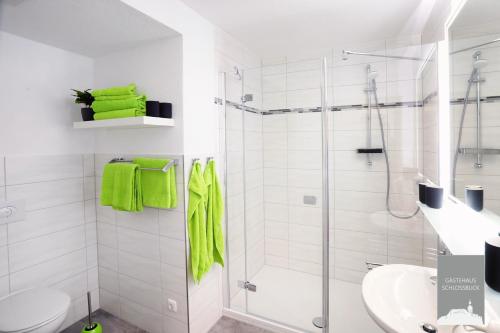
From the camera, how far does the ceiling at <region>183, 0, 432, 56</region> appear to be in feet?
6.01

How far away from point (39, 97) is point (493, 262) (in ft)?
8.24

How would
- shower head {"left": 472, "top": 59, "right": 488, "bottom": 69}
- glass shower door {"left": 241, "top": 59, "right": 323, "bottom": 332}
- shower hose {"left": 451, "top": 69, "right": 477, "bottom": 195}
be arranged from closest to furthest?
shower head {"left": 472, "top": 59, "right": 488, "bottom": 69}, shower hose {"left": 451, "top": 69, "right": 477, "bottom": 195}, glass shower door {"left": 241, "top": 59, "right": 323, "bottom": 332}

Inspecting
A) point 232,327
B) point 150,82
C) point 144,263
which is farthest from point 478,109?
point 144,263

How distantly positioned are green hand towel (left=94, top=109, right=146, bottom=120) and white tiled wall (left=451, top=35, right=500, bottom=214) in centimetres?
177

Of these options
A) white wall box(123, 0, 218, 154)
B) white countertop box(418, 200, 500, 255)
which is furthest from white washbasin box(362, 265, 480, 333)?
white wall box(123, 0, 218, 154)

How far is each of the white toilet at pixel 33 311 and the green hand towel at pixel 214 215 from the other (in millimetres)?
957

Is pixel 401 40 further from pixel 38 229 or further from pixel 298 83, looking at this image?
pixel 38 229

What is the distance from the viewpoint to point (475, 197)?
3.37 ft

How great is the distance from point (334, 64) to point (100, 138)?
6.44 feet

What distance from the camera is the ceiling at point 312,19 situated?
1.83 meters

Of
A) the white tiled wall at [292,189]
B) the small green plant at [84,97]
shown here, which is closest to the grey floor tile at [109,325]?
the white tiled wall at [292,189]

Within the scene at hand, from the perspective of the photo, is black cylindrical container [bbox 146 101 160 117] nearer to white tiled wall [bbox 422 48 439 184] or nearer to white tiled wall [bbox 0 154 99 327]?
white tiled wall [bbox 0 154 99 327]

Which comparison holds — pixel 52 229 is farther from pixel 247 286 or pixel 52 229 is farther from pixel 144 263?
pixel 247 286

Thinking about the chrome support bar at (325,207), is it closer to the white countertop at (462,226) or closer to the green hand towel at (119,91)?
the white countertop at (462,226)
